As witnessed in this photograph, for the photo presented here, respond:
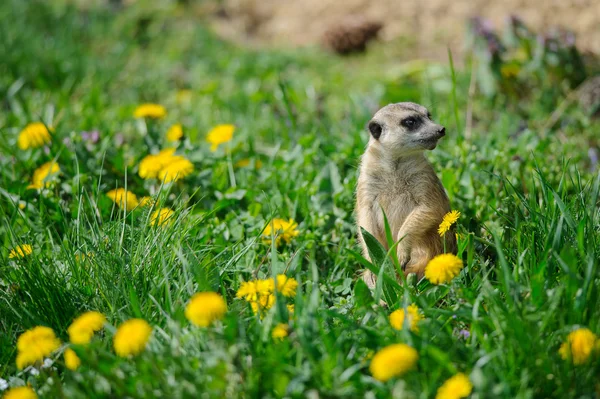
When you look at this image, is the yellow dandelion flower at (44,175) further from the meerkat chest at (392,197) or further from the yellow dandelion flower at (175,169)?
the meerkat chest at (392,197)

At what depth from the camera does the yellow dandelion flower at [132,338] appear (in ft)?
7.06

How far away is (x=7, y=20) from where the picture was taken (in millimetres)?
7781

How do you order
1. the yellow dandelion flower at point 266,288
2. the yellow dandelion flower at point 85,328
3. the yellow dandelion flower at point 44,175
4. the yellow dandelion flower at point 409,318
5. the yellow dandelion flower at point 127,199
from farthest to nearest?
1. the yellow dandelion flower at point 44,175
2. the yellow dandelion flower at point 127,199
3. the yellow dandelion flower at point 266,288
4. the yellow dandelion flower at point 409,318
5. the yellow dandelion flower at point 85,328

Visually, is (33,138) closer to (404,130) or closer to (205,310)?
(404,130)

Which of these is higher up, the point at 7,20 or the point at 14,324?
the point at 7,20

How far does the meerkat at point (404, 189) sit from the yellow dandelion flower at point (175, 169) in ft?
3.17

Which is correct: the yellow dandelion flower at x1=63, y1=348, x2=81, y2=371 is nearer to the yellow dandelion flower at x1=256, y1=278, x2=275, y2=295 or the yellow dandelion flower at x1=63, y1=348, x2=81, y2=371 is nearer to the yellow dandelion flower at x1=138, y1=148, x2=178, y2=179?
the yellow dandelion flower at x1=256, y1=278, x2=275, y2=295

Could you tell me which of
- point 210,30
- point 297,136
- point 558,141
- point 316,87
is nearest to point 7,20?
point 210,30

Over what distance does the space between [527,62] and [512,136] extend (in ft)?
3.24

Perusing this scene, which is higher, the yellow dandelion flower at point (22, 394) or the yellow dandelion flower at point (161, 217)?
the yellow dandelion flower at point (161, 217)

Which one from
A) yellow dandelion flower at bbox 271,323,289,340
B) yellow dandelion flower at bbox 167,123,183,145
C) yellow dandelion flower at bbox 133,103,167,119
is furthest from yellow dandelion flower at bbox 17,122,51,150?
yellow dandelion flower at bbox 271,323,289,340

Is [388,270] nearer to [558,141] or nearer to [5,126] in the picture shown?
[558,141]

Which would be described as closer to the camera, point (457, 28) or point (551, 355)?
point (551, 355)

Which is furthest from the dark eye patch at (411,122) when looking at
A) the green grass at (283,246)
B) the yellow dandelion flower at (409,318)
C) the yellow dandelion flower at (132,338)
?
the yellow dandelion flower at (132,338)
